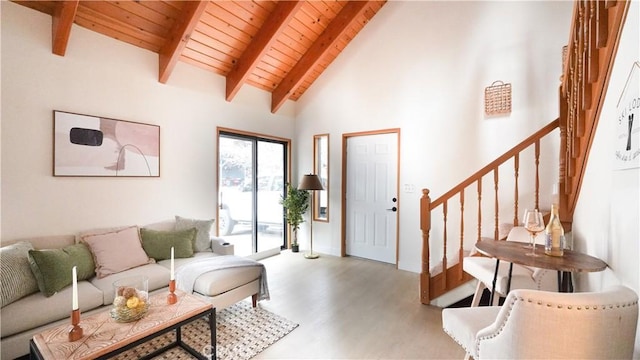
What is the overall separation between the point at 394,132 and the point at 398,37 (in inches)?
54.2

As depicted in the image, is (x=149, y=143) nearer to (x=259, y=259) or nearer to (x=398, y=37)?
(x=259, y=259)

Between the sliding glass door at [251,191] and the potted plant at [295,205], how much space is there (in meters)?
0.27

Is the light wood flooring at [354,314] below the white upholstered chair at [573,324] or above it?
below

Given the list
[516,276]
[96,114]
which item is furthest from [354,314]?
[96,114]

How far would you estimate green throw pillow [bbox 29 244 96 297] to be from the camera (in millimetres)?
2111

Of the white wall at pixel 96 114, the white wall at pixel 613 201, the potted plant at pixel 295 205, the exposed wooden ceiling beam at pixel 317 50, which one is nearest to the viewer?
the white wall at pixel 613 201

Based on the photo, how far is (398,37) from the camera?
407cm

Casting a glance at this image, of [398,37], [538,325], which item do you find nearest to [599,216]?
[538,325]

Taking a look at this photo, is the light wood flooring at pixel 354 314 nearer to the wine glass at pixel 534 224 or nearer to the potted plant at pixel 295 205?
the potted plant at pixel 295 205

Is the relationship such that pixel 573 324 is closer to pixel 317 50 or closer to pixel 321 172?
pixel 321 172

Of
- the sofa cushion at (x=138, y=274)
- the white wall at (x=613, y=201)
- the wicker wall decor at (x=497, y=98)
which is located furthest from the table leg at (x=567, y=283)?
the sofa cushion at (x=138, y=274)

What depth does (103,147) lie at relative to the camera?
292 cm

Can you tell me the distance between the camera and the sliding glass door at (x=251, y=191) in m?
4.22

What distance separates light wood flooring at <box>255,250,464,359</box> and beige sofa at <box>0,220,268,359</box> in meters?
0.48
